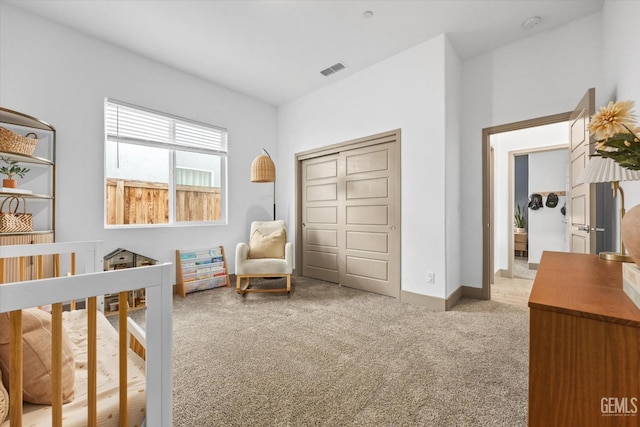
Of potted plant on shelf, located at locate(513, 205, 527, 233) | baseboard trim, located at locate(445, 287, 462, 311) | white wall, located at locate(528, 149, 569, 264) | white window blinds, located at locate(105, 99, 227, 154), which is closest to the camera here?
baseboard trim, located at locate(445, 287, 462, 311)

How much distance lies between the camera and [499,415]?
1.34 meters

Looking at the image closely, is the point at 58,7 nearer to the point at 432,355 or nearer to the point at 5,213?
the point at 5,213

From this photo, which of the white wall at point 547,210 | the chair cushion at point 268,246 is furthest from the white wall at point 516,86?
the white wall at point 547,210

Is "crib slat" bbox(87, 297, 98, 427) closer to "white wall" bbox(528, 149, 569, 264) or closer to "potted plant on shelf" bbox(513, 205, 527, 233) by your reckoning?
"white wall" bbox(528, 149, 569, 264)

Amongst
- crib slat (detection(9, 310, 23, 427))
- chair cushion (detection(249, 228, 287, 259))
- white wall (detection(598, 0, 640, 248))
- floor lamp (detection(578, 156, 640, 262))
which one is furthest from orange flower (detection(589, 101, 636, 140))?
chair cushion (detection(249, 228, 287, 259))

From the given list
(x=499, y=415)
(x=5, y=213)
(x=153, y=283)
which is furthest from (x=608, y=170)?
(x=5, y=213)

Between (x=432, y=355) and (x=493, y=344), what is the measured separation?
541 millimetres

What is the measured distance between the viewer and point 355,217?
12.0 ft

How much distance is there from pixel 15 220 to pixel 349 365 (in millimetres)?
2833

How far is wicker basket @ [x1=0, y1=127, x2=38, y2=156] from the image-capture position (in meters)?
2.10

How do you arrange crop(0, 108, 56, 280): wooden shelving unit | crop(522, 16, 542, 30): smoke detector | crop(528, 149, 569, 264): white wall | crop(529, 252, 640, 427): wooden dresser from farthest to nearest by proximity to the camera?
crop(528, 149, 569, 264): white wall
crop(522, 16, 542, 30): smoke detector
crop(0, 108, 56, 280): wooden shelving unit
crop(529, 252, 640, 427): wooden dresser

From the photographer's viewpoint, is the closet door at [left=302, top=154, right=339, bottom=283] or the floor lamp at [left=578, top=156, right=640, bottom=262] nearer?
the floor lamp at [left=578, top=156, right=640, bottom=262]

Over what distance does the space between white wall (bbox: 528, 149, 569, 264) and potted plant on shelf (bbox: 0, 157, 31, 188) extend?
282 inches

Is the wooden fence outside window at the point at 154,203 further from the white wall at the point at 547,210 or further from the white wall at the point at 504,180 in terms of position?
the white wall at the point at 547,210
